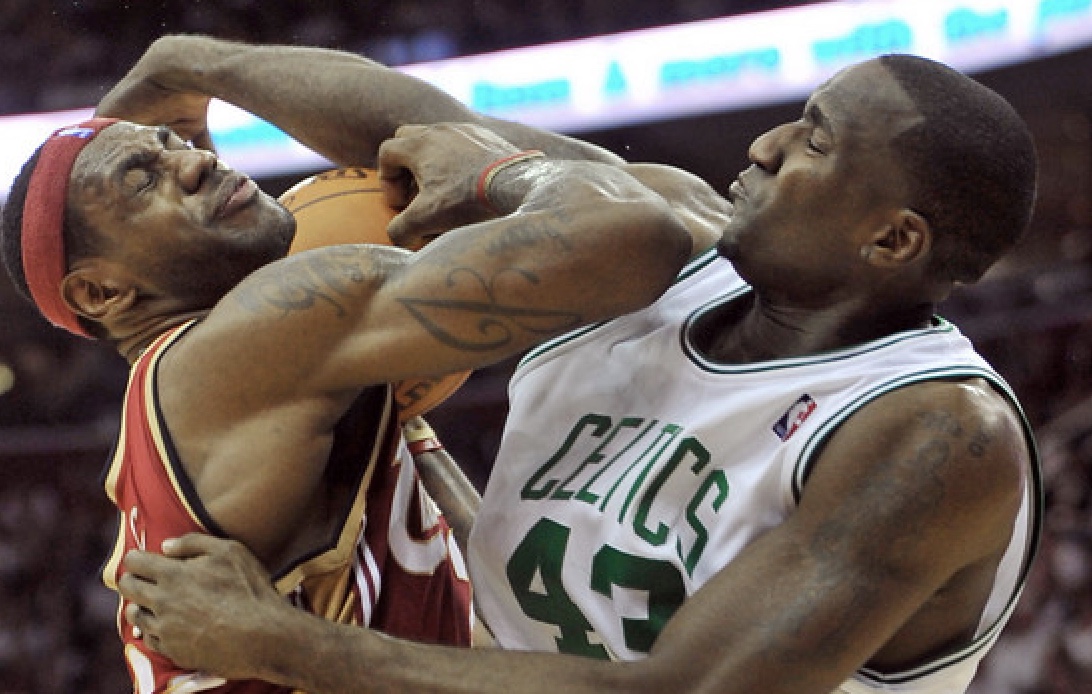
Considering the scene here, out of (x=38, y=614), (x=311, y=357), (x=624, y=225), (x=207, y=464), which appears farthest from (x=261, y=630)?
(x=38, y=614)

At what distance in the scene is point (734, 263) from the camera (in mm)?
2443

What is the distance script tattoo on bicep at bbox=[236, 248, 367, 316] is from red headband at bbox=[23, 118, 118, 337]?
1.24 ft

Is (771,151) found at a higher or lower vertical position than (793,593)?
higher

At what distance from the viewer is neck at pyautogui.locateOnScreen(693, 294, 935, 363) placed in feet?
7.89

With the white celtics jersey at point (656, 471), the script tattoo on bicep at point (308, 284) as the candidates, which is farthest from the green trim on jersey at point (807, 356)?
the script tattoo on bicep at point (308, 284)

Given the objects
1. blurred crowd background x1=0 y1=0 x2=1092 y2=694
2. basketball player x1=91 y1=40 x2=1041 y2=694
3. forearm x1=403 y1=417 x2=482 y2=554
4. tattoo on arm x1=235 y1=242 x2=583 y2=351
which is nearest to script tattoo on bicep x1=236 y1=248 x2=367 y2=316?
tattoo on arm x1=235 y1=242 x2=583 y2=351

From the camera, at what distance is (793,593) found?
206 centimetres

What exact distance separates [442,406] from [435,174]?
20.2ft

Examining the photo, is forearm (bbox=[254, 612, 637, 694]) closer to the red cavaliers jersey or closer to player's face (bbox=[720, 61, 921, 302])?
the red cavaliers jersey

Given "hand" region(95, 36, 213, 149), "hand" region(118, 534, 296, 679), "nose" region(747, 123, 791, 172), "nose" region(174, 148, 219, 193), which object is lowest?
"hand" region(118, 534, 296, 679)

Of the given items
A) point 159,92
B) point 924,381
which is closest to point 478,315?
point 924,381

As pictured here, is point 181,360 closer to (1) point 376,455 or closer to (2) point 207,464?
(2) point 207,464

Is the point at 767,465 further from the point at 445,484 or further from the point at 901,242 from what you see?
the point at 445,484

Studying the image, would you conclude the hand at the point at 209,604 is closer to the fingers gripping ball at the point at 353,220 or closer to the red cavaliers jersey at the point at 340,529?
the red cavaliers jersey at the point at 340,529
